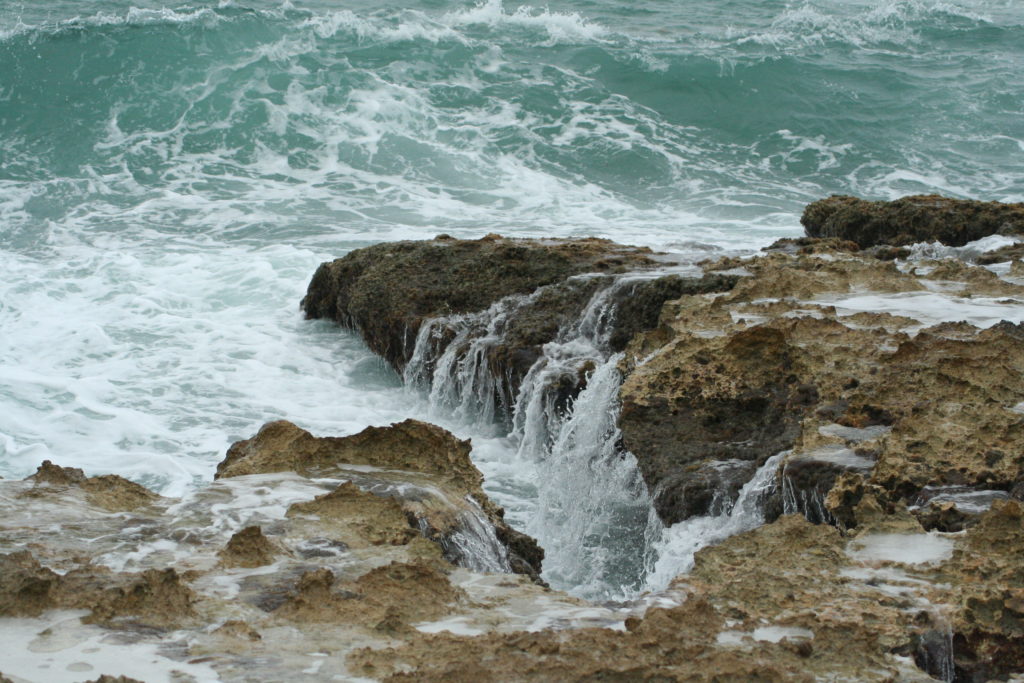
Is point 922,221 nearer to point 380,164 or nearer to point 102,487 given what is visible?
point 102,487

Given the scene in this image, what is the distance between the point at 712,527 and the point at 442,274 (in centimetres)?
365

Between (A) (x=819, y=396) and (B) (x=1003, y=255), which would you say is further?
(B) (x=1003, y=255)

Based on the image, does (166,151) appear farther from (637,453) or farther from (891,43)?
(891,43)

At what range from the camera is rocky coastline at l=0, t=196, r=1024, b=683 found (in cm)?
291

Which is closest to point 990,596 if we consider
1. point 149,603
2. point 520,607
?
point 520,607

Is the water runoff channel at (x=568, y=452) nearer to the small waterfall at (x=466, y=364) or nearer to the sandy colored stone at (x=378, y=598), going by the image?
the small waterfall at (x=466, y=364)

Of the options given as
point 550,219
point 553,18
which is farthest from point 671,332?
point 553,18

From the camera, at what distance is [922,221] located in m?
7.50

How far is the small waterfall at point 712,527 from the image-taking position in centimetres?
419

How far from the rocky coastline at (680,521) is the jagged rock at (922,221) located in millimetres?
886

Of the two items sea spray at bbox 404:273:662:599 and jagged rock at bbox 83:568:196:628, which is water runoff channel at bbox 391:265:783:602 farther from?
jagged rock at bbox 83:568:196:628

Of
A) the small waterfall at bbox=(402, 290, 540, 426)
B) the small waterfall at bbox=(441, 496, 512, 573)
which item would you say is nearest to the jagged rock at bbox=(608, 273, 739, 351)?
the small waterfall at bbox=(402, 290, 540, 426)

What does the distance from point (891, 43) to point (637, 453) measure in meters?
17.1

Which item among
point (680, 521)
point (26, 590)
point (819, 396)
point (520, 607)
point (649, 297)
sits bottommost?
point (680, 521)
